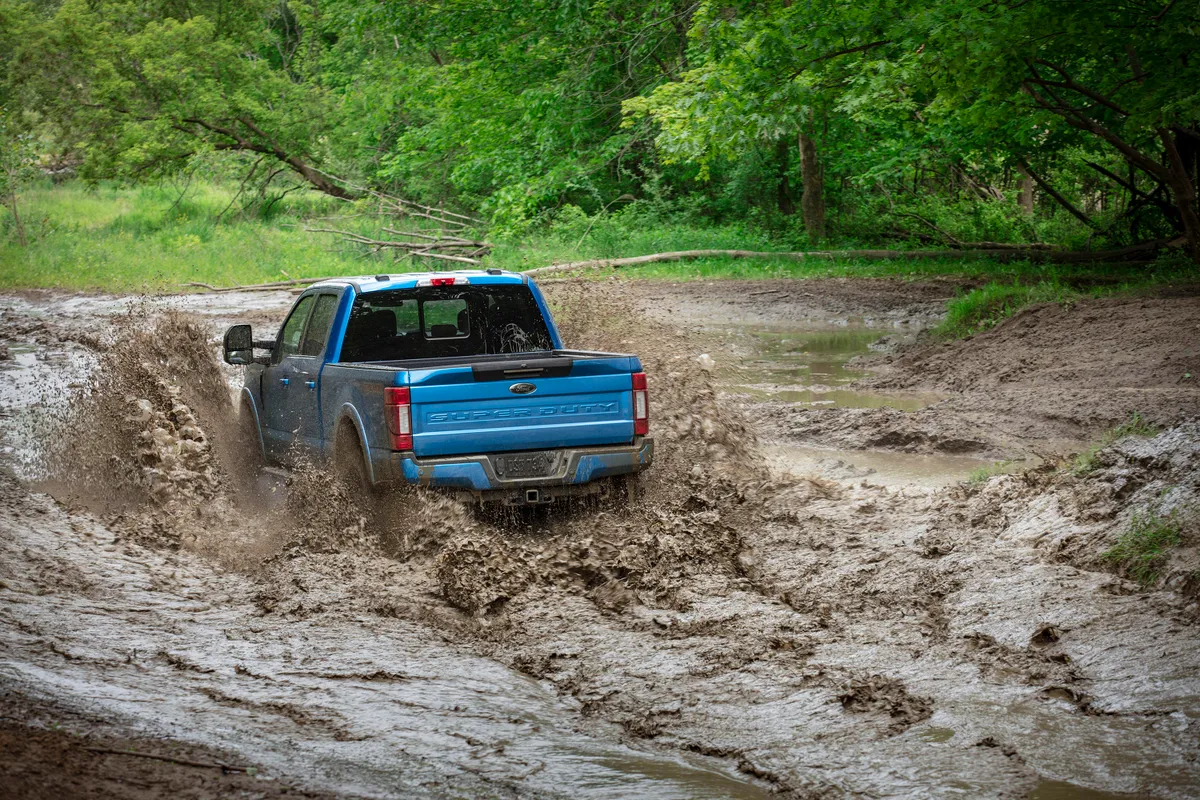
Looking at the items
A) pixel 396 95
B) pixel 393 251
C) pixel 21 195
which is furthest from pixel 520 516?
pixel 21 195

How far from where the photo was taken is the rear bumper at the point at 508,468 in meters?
7.41

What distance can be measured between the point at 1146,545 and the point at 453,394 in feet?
13.0

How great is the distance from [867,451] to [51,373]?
11.1m

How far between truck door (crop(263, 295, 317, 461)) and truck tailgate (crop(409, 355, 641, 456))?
5.42 ft

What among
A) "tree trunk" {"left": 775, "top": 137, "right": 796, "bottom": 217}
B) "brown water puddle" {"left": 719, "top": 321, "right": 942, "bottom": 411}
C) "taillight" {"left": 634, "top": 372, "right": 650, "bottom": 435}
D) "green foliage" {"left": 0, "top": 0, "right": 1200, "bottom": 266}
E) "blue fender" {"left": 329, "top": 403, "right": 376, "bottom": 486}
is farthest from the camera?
"tree trunk" {"left": 775, "top": 137, "right": 796, "bottom": 217}

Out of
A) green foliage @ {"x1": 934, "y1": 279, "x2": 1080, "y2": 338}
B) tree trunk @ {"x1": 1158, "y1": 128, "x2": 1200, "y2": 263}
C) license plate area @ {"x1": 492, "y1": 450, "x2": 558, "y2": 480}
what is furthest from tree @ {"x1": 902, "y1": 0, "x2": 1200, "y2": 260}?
license plate area @ {"x1": 492, "y1": 450, "x2": 558, "y2": 480}

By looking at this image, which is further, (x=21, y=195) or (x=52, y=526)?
(x=21, y=195)

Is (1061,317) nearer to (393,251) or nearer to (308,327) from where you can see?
(308,327)

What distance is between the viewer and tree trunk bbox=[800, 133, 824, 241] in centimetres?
2984

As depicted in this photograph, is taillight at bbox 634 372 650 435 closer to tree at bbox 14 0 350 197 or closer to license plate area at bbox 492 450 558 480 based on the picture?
license plate area at bbox 492 450 558 480

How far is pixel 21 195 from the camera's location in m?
40.2

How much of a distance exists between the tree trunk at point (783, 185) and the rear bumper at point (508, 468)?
26.7 meters

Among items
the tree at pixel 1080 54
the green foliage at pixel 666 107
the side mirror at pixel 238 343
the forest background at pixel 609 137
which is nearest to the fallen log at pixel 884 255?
the forest background at pixel 609 137

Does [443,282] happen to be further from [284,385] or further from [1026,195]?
[1026,195]
